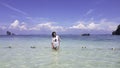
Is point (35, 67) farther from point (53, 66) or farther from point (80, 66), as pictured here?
point (80, 66)

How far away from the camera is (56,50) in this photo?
25484 mm

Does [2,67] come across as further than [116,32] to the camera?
No

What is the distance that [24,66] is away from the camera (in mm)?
15109

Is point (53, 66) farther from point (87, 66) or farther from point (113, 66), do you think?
point (113, 66)

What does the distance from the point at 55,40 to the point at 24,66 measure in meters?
9.45

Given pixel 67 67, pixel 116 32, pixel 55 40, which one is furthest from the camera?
pixel 116 32

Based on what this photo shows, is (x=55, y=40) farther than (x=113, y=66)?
Yes

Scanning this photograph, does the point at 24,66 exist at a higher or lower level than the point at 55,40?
lower

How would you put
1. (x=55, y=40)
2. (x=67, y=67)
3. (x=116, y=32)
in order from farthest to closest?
(x=116, y=32), (x=55, y=40), (x=67, y=67)

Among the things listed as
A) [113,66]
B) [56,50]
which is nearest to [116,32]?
[56,50]

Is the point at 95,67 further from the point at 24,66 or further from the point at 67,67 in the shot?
the point at 24,66

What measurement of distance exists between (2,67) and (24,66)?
131 cm

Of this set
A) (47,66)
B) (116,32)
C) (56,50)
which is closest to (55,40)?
(56,50)

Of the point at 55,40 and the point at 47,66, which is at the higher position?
the point at 55,40
